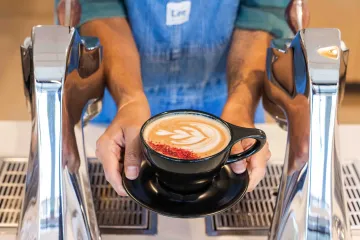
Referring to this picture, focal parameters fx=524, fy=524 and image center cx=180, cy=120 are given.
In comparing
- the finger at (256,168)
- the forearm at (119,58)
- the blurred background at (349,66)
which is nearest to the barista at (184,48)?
the forearm at (119,58)

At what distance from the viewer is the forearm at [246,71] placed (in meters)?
0.66

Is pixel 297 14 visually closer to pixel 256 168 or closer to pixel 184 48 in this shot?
pixel 184 48

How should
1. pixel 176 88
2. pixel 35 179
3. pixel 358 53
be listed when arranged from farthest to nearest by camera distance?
pixel 358 53
pixel 176 88
pixel 35 179

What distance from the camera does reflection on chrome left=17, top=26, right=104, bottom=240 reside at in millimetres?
472

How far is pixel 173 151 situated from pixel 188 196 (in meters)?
0.05

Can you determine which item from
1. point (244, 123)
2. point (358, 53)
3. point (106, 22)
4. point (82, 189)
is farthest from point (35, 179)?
point (358, 53)

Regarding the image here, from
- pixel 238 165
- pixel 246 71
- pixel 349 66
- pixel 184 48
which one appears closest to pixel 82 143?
pixel 238 165

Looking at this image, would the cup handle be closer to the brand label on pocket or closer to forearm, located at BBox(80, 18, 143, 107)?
forearm, located at BBox(80, 18, 143, 107)

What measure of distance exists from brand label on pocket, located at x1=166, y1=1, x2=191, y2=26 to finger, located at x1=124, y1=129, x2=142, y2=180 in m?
0.33

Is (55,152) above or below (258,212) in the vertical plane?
above

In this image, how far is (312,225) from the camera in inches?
19.2

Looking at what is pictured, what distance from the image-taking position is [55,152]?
0.47 m

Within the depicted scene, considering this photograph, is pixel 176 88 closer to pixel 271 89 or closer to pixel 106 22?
pixel 106 22

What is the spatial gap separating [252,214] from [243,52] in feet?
0.93
